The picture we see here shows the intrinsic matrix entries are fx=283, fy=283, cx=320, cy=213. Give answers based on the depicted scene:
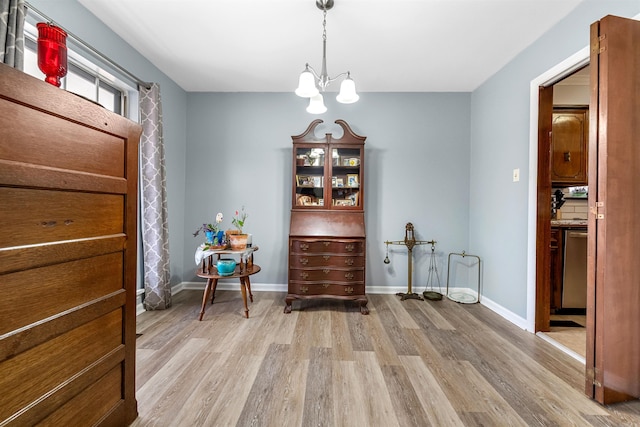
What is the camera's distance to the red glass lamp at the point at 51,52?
982 millimetres

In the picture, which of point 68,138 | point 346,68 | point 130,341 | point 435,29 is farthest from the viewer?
A: point 346,68

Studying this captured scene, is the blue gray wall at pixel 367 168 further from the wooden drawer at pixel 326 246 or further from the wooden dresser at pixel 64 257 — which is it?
the wooden dresser at pixel 64 257

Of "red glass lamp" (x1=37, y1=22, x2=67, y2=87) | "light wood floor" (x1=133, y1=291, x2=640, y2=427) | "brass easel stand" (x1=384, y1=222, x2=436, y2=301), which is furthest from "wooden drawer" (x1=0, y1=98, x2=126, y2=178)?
"brass easel stand" (x1=384, y1=222, x2=436, y2=301)

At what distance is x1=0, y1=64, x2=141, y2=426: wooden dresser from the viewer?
0.81 m

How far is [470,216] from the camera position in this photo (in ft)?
11.4

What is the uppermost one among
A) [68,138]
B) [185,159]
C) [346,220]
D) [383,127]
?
[383,127]

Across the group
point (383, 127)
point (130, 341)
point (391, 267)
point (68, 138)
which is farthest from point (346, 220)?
point (68, 138)

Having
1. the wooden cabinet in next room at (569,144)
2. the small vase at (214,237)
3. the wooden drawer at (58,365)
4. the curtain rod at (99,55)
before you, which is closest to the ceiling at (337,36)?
the curtain rod at (99,55)

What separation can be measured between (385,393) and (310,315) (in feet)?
4.15

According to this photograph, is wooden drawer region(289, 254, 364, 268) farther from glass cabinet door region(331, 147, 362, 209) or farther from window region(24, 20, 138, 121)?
window region(24, 20, 138, 121)

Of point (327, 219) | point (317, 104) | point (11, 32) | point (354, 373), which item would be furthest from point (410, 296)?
point (11, 32)

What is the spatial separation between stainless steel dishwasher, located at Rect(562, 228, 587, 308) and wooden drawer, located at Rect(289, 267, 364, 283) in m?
2.00

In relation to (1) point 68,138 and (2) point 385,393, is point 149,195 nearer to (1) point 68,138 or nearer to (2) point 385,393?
(1) point 68,138

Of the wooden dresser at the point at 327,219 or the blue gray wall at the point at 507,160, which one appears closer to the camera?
the blue gray wall at the point at 507,160
